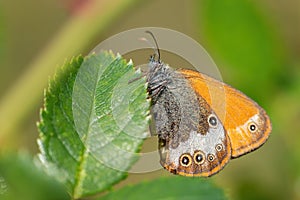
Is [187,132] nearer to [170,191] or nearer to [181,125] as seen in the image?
[181,125]

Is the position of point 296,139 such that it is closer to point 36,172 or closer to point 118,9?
point 118,9

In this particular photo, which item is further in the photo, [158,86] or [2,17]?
[2,17]

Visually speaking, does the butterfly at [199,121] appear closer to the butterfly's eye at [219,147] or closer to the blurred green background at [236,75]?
the butterfly's eye at [219,147]

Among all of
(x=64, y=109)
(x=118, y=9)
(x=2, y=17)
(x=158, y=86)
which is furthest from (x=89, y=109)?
(x=118, y=9)

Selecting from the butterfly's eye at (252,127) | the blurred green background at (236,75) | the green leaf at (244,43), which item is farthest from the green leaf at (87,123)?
the green leaf at (244,43)

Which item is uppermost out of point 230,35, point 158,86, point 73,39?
point 73,39

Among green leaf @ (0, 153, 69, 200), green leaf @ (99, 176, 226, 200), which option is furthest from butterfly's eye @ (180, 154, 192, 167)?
green leaf @ (0, 153, 69, 200)

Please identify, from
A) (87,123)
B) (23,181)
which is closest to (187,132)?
(87,123)
